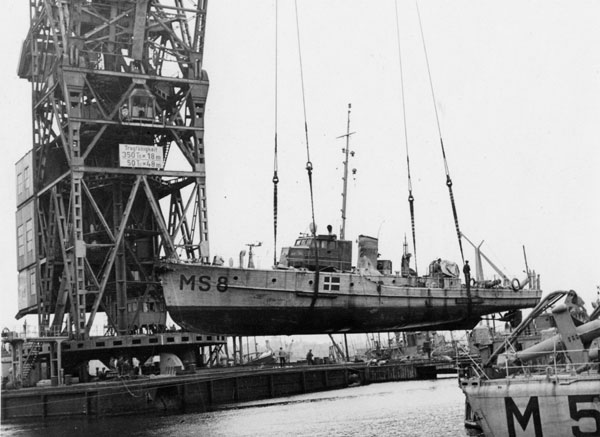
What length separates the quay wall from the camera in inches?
1873

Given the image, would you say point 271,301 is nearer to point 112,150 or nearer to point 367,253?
point 367,253

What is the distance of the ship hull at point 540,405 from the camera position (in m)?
22.7

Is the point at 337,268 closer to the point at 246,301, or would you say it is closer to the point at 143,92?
the point at 246,301

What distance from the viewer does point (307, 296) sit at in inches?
1427

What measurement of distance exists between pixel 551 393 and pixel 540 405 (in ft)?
1.66

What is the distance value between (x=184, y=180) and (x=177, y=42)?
10.6 m

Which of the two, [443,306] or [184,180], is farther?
[184,180]

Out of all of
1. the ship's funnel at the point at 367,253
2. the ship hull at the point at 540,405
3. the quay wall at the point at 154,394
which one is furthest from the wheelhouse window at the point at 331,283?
the quay wall at the point at 154,394

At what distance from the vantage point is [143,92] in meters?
58.4

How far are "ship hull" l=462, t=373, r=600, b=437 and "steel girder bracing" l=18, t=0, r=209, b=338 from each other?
37.0 meters

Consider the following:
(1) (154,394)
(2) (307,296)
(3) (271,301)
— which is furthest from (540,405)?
(1) (154,394)

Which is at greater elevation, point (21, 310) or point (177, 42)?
point (177, 42)

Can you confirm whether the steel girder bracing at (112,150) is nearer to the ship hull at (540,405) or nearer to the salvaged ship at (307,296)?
the salvaged ship at (307,296)

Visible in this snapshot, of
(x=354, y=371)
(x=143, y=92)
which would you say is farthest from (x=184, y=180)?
(x=354, y=371)
